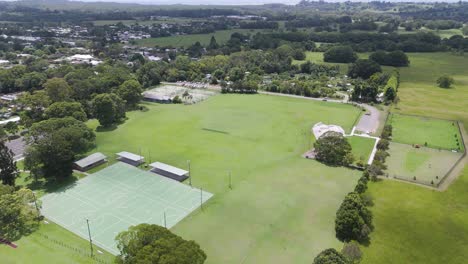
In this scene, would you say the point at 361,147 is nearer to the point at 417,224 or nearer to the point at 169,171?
the point at 417,224

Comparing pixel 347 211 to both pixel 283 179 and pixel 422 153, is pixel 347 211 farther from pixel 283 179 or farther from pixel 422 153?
pixel 422 153

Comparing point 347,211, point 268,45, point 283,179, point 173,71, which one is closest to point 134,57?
point 173,71

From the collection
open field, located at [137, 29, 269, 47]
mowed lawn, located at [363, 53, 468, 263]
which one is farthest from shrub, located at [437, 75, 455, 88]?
open field, located at [137, 29, 269, 47]

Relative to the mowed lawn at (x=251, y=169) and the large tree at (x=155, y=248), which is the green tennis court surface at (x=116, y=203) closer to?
the mowed lawn at (x=251, y=169)

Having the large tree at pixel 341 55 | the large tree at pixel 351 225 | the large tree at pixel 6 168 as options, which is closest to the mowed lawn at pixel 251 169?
the large tree at pixel 351 225

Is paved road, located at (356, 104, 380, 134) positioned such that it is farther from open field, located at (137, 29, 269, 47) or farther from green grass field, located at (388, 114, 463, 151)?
open field, located at (137, 29, 269, 47)

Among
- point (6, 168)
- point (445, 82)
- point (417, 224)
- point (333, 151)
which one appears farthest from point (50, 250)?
point (445, 82)

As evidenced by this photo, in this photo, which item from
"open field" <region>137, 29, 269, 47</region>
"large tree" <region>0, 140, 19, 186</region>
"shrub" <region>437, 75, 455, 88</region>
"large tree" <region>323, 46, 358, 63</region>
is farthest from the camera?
"open field" <region>137, 29, 269, 47</region>
